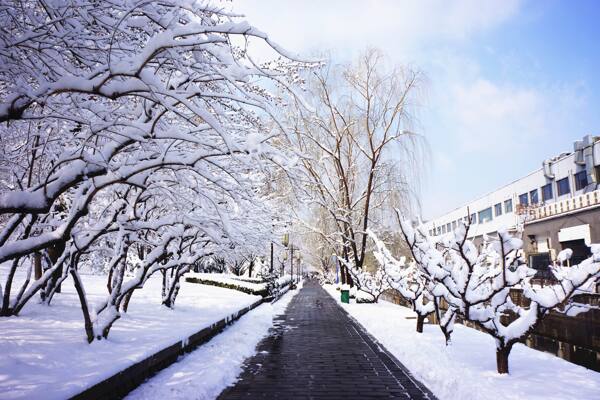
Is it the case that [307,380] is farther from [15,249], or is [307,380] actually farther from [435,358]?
[15,249]

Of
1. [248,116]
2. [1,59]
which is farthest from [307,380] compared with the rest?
[1,59]

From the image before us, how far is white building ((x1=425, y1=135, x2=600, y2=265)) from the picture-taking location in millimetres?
32906

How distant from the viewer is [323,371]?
8281 millimetres

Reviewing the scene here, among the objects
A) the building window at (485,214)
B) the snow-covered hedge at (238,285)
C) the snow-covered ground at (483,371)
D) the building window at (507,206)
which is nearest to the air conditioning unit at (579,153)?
the building window at (507,206)

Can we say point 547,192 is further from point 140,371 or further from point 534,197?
point 140,371

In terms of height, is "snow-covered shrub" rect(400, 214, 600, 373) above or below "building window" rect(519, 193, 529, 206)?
below

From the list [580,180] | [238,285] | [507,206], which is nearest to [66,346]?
[238,285]

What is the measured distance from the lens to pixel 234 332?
531 inches

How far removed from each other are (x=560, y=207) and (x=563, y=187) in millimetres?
3750

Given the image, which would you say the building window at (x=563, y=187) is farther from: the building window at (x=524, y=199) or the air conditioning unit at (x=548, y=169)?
the building window at (x=524, y=199)

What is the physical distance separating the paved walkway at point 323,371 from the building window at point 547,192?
1381 inches

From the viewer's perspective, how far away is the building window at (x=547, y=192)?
4088cm

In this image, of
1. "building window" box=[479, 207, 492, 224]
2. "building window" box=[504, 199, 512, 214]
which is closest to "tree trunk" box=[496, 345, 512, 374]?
"building window" box=[504, 199, 512, 214]

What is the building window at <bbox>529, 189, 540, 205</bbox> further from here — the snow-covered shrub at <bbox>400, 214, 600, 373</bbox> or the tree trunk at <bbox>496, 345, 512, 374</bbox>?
the tree trunk at <bbox>496, 345, 512, 374</bbox>
